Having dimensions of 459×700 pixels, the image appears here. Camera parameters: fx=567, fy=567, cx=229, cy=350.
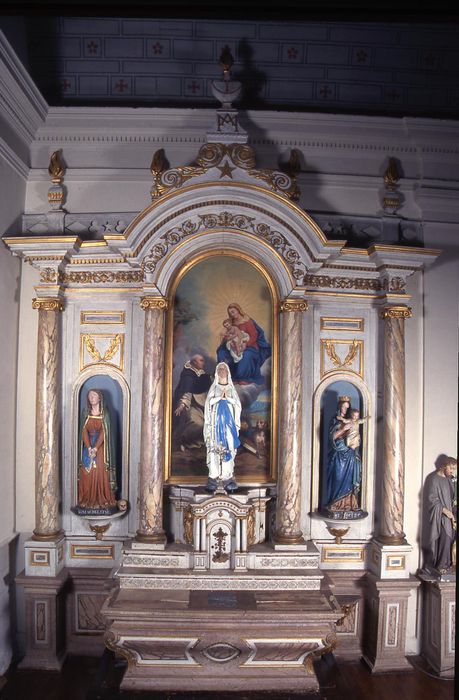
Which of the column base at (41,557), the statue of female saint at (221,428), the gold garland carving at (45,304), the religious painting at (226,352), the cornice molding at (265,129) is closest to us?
the statue of female saint at (221,428)

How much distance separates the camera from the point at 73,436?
6434 millimetres

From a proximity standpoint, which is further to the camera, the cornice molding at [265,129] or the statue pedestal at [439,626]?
the cornice molding at [265,129]

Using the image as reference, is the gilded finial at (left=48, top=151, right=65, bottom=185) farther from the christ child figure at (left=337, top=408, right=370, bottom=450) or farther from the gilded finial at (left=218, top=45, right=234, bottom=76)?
the christ child figure at (left=337, top=408, right=370, bottom=450)

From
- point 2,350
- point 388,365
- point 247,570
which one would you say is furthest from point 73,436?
point 388,365

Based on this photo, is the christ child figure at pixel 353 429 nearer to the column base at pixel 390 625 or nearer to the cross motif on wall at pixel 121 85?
the column base at pixel 390 625

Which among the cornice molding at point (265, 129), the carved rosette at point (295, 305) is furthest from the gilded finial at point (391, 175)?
the carved rosette at point (295, 305)

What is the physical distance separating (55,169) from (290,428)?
13.0ft

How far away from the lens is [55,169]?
6480mm

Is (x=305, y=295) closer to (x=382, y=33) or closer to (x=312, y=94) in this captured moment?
(x=312, y=94)

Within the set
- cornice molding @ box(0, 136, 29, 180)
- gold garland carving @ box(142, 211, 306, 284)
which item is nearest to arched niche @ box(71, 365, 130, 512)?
gold garland carving @ box(142, 211, 306, 284)

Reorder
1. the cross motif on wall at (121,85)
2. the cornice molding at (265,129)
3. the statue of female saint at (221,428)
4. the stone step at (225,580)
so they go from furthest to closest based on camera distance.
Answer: the cross motif on wall at (121,85)
the cornice molding at (265,129)
the statue of female saint at (221,428)
the stone step at (225,580)

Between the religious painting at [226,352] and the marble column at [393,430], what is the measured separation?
1264 millimetres

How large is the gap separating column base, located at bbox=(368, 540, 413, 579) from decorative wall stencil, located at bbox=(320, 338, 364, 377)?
193cm

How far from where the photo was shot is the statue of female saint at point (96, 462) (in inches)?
248
